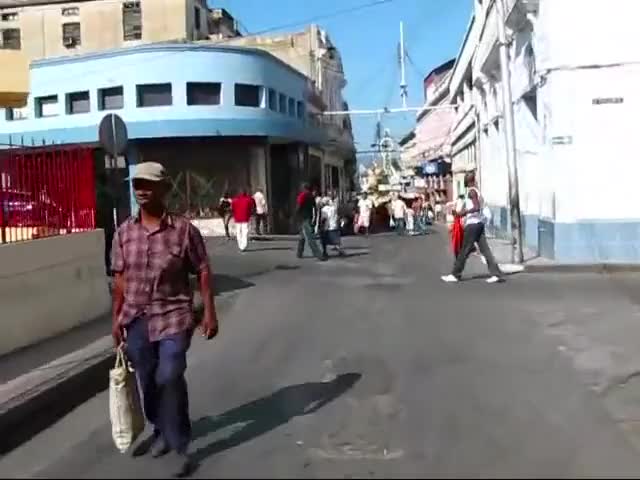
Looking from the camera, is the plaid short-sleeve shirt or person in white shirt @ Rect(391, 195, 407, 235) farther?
person in white shirt @ Rect(391, 195, 407, 235)

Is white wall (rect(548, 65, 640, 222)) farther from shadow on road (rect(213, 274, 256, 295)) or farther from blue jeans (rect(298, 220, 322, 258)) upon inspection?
shadow on road (rect(213, 274, 256, 295))

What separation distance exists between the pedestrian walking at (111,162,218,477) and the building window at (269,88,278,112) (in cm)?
3156

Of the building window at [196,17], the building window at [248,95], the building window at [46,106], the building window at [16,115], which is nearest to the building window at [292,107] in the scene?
the building window at [248,95]

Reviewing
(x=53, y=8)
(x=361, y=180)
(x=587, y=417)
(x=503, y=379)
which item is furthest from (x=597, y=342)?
(x=361, y=180)

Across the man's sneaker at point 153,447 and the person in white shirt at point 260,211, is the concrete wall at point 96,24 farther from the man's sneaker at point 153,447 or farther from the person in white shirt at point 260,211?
the man's sneaker at point 153,447

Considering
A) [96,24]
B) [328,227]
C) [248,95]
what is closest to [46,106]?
[248,95]

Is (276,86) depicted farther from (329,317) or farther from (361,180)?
(361,180)

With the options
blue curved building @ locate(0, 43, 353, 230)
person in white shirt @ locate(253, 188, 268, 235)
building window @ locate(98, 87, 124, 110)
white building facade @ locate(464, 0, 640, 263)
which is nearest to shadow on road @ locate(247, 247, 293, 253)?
person in white shirt @ locate(253, 188, 268, 235)

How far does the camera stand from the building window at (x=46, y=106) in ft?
124

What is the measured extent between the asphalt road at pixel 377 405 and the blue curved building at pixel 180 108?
71.3ft

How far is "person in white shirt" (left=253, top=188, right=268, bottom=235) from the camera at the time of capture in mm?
32125

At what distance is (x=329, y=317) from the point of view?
12.9 metres

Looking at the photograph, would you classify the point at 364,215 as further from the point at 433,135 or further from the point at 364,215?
the point at 433,135

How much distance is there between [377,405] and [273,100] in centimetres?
3095
